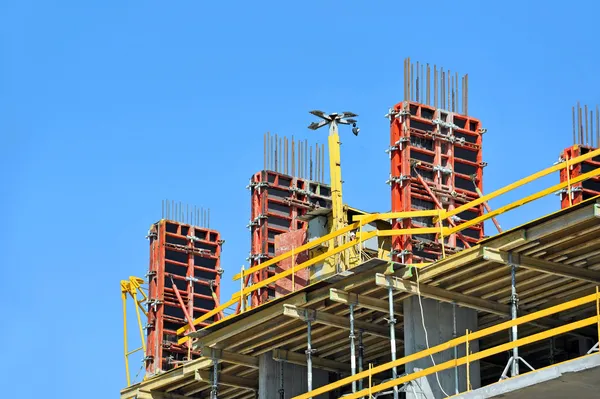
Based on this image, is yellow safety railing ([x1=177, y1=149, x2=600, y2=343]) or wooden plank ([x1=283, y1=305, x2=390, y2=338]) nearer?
yellow safety railing ([x1=177, y1=149, x2=600, y2=343])

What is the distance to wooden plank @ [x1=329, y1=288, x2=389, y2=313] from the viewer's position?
1528 inches

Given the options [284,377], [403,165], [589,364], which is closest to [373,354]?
[284,377]

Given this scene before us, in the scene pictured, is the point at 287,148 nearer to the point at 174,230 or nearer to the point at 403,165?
the point at 174,230

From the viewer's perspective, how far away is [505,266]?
36.9m

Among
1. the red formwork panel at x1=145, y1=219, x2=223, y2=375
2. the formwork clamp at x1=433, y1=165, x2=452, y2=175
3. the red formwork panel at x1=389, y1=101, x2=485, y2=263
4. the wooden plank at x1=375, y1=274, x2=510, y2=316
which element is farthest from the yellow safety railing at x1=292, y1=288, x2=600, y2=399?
the red formwork panel at x1=145, y1=219, x2=223, y2=375

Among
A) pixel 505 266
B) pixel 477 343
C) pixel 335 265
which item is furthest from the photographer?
pixel 335 265

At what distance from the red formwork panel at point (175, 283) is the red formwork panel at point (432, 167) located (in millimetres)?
12053

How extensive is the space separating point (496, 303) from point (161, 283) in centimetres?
1845

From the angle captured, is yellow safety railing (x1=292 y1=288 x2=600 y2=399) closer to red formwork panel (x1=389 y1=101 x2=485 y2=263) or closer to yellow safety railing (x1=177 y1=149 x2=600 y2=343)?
yellow safety railing (x1=177 y1=149 x2=600 y2=343)

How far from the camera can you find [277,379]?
43.3 metres

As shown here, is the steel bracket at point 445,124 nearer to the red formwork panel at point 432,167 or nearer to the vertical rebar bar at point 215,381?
the red formwork panel at point 432,167

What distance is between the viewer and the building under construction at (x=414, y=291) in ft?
117

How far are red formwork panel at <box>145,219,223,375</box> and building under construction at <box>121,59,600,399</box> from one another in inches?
16.2

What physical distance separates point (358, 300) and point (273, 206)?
15.0 meters
